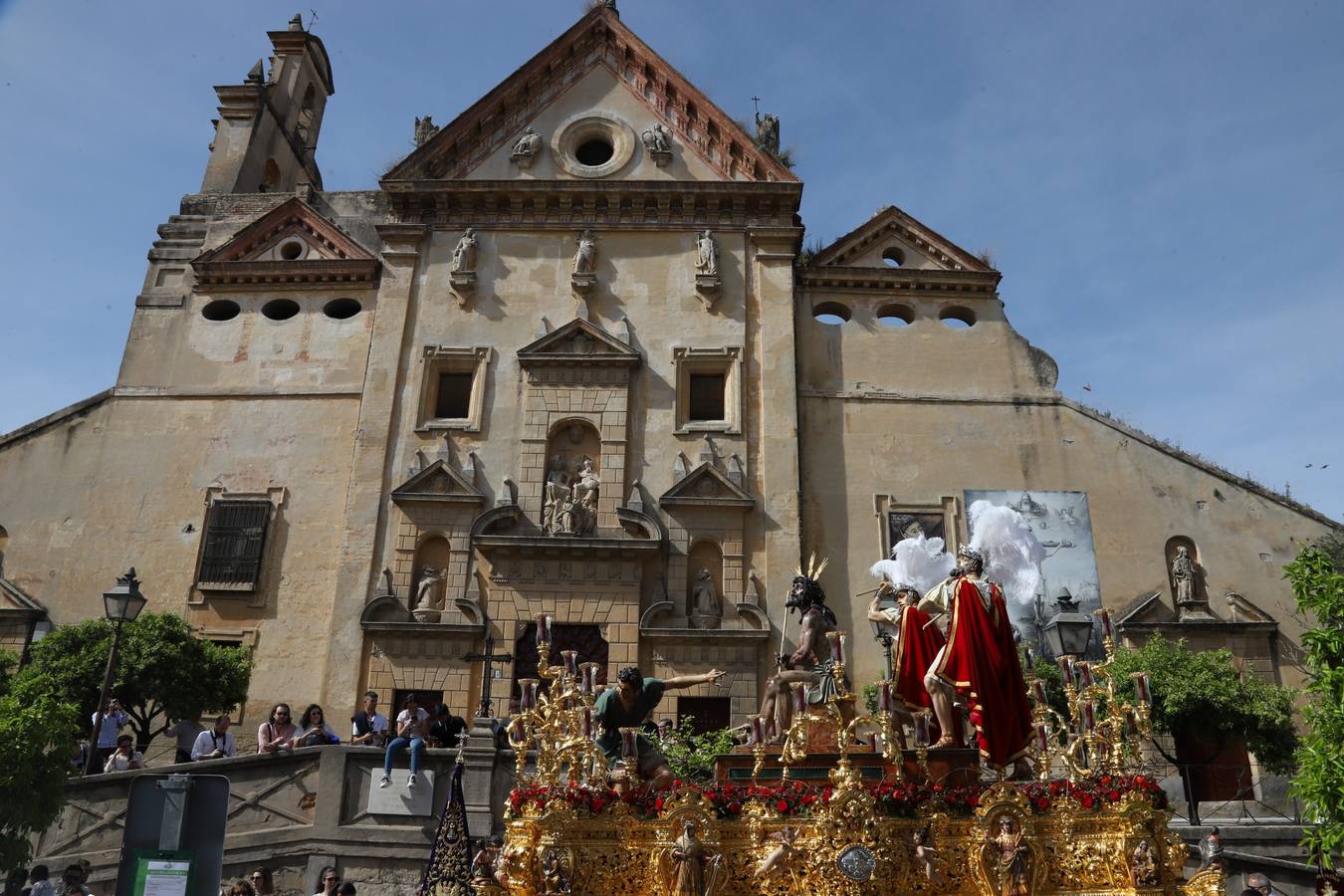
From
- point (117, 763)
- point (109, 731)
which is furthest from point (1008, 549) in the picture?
point (109, 731)

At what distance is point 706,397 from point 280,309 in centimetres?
1130

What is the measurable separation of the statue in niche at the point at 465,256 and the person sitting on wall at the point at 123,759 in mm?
13580

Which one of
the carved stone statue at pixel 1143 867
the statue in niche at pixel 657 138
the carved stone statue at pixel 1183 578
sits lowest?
the carved stone statue at pixel 1143 867

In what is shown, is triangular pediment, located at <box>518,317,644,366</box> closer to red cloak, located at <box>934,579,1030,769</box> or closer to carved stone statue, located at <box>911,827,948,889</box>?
red cloak, located at <box>934,579,1030,769</box>

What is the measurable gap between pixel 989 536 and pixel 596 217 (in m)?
12.3

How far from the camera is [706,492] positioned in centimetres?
2444

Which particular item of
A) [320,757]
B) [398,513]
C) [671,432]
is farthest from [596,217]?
[320,757]

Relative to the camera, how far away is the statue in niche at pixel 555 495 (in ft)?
78.8

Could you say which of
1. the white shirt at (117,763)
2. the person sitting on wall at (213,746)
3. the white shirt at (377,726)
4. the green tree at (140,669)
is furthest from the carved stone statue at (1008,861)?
the green tree at (140,669)

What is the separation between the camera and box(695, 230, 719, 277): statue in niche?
26734 mm

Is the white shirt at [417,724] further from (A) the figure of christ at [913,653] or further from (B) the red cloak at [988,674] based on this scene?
(B) the red cloak at [988,674]

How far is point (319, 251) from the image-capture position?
28500 mm

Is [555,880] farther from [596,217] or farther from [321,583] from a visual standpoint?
[596,217]

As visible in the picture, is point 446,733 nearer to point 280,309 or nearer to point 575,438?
point 575,438
